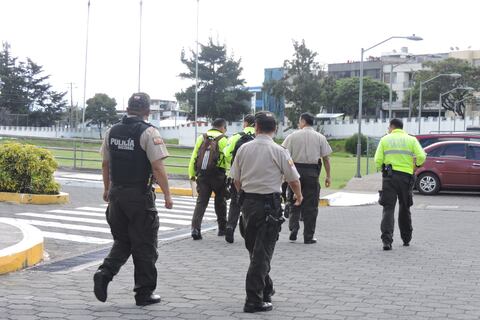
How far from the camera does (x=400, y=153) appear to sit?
33.1 feet

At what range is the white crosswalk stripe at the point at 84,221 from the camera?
35.8 ft

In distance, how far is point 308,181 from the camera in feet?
33.9

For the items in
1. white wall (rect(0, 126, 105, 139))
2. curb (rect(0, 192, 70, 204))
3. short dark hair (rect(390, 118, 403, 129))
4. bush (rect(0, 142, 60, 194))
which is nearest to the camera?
short dark hair (rect(390, 118, 403, 129))

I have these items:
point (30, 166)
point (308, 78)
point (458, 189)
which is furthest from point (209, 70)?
point (30, 166)

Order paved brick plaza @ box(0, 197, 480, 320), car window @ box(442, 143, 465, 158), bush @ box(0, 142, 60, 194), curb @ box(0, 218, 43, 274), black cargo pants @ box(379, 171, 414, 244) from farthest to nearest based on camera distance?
1. car window @ box(442, 143, 465, 158)
2. bush @ box(0, 142, 60, 194)
3. black cargo pants @ box(379, 171, 414, 244)
4. curb @ box(0, 218, 43, 274)
5. paved brick plaza @ box(0, 197, 480, 320)

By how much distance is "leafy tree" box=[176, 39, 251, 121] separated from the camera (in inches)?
3226

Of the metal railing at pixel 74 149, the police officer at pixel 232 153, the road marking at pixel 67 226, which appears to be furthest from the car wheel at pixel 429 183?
the police officer at pixel 232 153

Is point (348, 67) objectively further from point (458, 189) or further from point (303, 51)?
point (458, 189)

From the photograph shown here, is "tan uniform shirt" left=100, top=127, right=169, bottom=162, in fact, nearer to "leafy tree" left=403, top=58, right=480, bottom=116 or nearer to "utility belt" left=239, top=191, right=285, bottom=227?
"utility belt" left=239, top=191, right=285, bottom=227

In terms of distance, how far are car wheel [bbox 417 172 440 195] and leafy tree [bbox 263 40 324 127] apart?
6727 cm

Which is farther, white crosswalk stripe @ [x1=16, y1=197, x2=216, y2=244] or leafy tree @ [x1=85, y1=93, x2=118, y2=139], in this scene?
leafy tree @ [x1=85, y1=93, x2=118, y2=139]

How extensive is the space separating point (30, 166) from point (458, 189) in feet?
40.8

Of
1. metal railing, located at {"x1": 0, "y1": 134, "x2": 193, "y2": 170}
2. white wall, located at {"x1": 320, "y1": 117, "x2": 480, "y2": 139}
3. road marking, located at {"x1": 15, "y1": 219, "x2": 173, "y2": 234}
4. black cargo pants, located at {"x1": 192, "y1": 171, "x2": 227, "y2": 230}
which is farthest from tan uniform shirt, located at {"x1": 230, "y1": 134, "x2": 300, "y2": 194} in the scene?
white wall, located at {"x1": 320, "y1": 117, "x2": 480, "y2": 139}

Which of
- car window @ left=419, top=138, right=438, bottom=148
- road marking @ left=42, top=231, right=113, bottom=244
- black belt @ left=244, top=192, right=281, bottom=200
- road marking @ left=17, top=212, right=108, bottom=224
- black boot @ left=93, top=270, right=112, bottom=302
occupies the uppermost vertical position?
car window @ left=419, top=138, right=438, bottom=148
